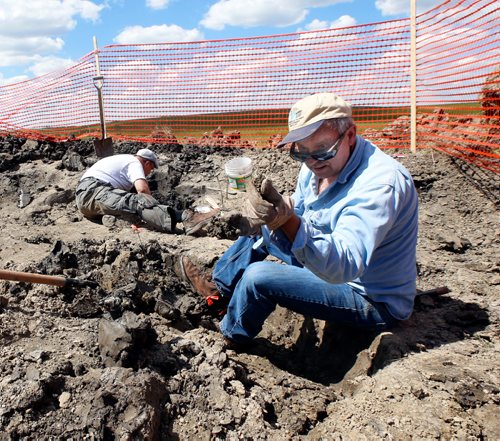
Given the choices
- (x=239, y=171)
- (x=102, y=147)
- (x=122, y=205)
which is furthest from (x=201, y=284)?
(x=102, y=147)

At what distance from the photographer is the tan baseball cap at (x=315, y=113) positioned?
2336 millimetres

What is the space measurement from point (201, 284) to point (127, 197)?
2.24 m

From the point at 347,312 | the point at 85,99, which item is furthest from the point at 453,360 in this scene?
the point at 85,99

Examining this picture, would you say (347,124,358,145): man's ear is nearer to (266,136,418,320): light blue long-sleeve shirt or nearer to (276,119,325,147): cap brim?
→ (266,136,418,320): light blue long-sleeve shirt

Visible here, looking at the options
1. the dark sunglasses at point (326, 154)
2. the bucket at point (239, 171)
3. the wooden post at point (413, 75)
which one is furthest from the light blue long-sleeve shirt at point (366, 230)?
the wooden post at point (413, 75)

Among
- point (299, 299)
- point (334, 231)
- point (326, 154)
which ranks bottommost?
point (299, 299)

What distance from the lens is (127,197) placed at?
217 inches

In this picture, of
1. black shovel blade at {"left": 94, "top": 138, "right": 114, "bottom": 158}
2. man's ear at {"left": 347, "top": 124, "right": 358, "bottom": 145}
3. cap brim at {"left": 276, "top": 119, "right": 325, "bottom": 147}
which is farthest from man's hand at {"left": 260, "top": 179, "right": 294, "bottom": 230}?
black shovel blade at {"left": 94, "top": 138, "right": 114, "bottom": 158}

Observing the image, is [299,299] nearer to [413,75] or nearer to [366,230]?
[366,230]

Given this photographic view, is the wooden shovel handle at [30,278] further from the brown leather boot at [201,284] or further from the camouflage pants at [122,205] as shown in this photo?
the camouflage pants at [122,205]

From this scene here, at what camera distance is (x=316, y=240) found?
2.13 meters

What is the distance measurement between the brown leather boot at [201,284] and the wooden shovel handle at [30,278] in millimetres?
892

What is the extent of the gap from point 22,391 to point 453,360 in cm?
212

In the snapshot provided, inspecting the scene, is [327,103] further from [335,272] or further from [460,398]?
[460,398]
